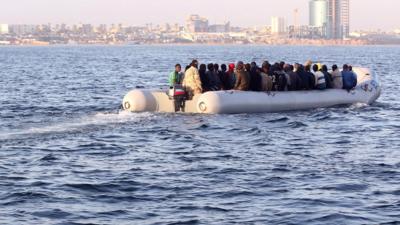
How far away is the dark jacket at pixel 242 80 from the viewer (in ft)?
81.5

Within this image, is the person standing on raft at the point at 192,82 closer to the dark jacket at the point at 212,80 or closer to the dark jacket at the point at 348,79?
the dark jacket at the point at 212,80

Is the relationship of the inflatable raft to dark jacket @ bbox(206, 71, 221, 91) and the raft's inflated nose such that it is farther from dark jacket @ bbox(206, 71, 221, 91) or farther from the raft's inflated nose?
dark jacket @ bbox(206, 71, 221, 91)

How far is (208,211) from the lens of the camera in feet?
43.9

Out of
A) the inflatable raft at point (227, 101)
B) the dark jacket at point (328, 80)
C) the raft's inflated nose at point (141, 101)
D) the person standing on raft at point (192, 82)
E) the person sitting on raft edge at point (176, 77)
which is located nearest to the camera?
the inflatable raft at point (227, 101)

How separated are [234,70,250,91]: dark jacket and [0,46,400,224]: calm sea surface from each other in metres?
0.75

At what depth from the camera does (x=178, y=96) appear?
79.6 ft

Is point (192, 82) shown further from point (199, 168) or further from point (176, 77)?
point (199, 168)

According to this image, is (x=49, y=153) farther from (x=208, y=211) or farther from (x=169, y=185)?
(x=208, y=211)

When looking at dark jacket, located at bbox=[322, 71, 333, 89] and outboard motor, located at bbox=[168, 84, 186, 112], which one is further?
dark jacket, located at bbox=[322, 71, 333, 89]

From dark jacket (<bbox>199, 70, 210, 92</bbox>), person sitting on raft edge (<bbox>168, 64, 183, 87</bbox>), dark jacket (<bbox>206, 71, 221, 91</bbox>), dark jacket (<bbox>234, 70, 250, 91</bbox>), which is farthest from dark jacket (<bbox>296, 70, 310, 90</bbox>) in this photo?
person sitting on raft edge (<bbox>168, 64, 183, 87</bbox>)

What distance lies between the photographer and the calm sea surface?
13.3 meters

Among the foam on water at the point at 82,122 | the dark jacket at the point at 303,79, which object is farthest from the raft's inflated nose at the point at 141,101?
the dark jacket at the point at 303,79

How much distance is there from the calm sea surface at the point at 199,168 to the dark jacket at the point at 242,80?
751 mm

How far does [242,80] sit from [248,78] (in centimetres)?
17
